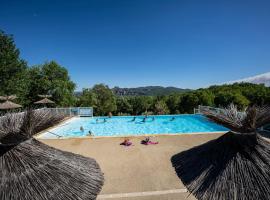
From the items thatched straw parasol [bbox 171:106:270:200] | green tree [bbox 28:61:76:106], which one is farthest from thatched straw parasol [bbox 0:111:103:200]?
green tree [bbox 28:61:76:106]

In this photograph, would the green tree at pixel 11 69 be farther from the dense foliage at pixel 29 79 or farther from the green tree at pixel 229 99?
the green tree at pixel 229 99

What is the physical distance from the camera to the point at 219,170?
11.7 ft

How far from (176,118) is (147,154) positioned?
12.4m

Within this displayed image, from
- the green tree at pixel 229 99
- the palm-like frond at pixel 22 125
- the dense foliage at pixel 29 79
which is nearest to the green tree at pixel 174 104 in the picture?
Result: the green tree at pixel 229 99

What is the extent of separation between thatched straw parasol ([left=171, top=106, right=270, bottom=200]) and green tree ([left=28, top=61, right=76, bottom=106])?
23.3 metres

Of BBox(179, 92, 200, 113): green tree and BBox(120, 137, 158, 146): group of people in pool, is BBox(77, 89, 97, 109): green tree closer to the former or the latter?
BBox(179, 92, 200, 113): green tree

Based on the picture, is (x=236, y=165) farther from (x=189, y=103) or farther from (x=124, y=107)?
(x=124, y=107)

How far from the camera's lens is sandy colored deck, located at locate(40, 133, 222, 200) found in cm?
621

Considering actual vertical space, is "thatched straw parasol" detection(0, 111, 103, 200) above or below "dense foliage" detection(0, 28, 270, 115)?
below

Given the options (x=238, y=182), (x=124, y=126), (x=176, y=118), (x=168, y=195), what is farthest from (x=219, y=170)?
(x=176, y=118)

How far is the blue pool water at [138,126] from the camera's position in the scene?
54.8 ft

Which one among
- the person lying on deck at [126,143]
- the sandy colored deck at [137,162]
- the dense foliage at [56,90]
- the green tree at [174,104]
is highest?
the dense foliage at [56,90]

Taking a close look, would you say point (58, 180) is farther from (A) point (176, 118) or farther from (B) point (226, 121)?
(A) point (176, 118)

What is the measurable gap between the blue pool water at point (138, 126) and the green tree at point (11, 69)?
7.70m
